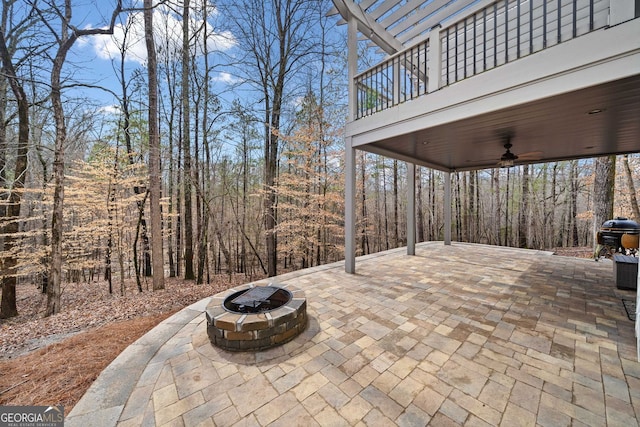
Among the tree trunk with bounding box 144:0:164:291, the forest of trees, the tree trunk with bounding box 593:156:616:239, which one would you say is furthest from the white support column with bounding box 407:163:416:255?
the tree trunk with bounding box 144:0:164:291

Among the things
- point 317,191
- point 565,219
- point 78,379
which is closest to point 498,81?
point 78,379

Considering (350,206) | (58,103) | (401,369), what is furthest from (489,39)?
(58,103)

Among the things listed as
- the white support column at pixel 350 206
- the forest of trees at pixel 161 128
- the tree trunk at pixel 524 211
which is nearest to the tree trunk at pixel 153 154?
the forest of trees at pixel 161 128

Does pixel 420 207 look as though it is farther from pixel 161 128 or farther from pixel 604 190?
pixel 161 128

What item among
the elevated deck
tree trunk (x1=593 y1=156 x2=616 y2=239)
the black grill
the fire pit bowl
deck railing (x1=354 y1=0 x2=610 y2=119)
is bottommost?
the fire pit bowl

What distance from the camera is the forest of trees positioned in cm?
471

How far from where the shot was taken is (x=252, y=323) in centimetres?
215

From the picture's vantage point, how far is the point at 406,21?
182 inches

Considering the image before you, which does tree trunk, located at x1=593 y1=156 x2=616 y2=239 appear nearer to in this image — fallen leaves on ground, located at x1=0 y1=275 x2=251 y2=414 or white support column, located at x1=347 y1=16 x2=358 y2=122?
white support column, located at x1=347 y1=16 x2=358 y2=122

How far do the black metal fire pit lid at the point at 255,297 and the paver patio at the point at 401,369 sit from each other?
0.49m

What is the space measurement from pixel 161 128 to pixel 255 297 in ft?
29.0

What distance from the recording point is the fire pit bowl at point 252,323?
217 cm

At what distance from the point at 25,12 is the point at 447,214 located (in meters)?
12.0

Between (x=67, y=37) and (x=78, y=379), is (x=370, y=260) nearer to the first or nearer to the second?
(x=78, y=379)
